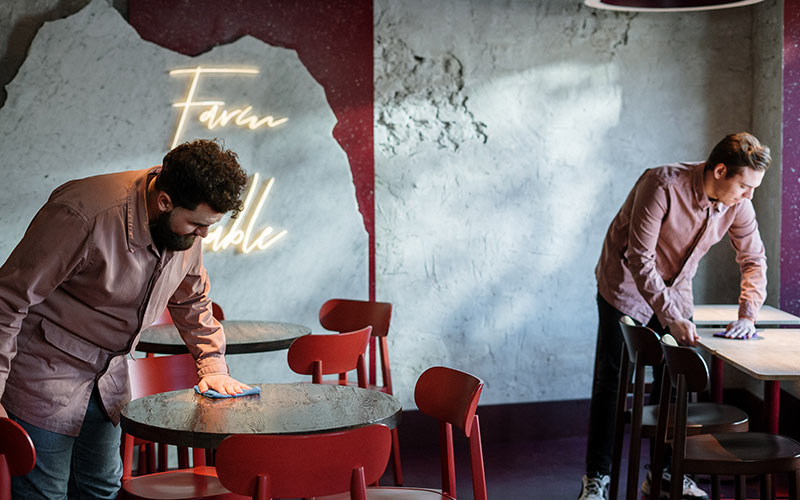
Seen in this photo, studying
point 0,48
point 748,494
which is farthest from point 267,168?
point 748,494

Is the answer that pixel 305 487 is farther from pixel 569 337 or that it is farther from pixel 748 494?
pixel 569 337

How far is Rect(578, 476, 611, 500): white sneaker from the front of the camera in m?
4.08

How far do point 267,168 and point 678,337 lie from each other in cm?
239

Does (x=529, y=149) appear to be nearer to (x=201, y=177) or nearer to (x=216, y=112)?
(x=216, y=112)

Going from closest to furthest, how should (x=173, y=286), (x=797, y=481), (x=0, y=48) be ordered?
(x=173, y=286) < (x=797, y=481) < (x=0, y=48)

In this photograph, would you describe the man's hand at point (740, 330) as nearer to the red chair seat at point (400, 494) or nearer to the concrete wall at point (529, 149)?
the concrete wall at point (529, 149)

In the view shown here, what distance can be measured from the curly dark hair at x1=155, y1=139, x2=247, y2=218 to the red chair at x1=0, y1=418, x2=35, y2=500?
0.71 metres

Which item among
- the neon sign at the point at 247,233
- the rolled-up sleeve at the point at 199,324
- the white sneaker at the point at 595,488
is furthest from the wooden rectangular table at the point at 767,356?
the neon sign at the point at 247,233

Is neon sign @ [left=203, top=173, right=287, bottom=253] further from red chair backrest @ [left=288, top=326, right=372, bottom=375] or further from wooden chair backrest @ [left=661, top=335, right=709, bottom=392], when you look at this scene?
wooden chair backrest @ [left=661, top=335, right=709, bottom=392]

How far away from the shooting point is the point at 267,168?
4859 millimetres

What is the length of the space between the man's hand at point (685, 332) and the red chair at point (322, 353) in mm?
1305

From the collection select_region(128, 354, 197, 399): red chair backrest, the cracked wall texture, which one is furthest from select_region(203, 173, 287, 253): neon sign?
select_region(128, 354, 197, 399): red chair backrest

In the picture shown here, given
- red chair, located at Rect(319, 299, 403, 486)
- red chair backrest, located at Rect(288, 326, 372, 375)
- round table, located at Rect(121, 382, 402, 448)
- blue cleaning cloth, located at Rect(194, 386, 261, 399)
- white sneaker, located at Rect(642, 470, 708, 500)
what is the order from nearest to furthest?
round table, located at Rect(121, 382, 402, 448)
blue cleaning cloth, located at Rect(194, 386, 261, 399)
red chair backrest, located at Rect(288, 326, 372, 375)
white sneaker, located at Rect(642, 470, 708, 500)
red chair, located at Rect(319, 299, 403, 486)

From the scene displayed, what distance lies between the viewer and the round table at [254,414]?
2338 millimetres
